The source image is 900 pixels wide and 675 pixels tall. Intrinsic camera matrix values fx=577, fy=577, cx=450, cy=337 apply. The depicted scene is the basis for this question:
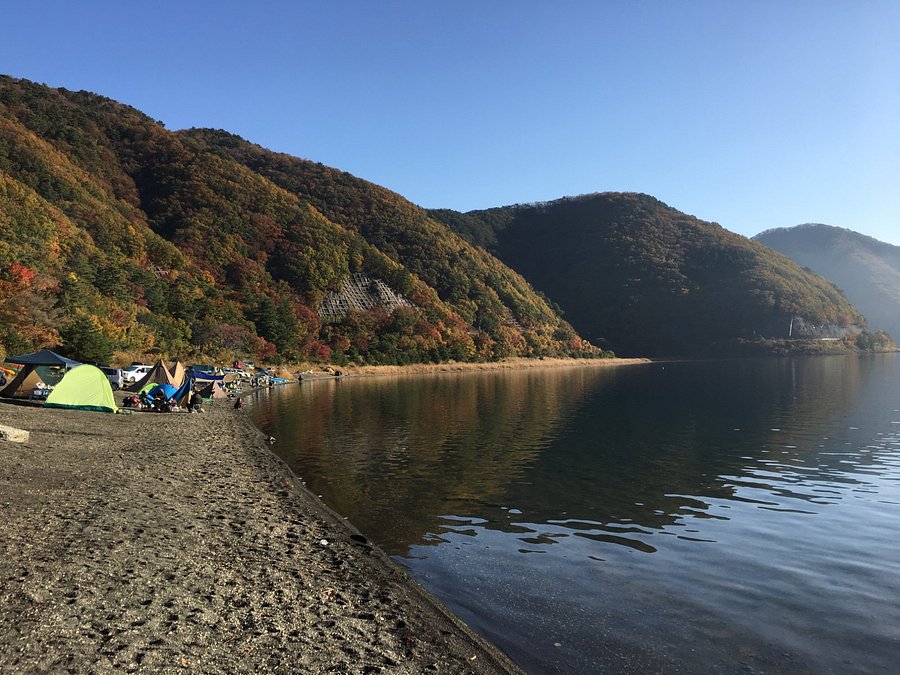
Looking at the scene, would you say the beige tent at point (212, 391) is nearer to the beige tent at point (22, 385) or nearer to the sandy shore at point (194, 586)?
the beige tent at point (22, 385)

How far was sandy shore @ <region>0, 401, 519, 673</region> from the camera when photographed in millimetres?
6676

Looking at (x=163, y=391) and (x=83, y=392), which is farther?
(x=163, y=391)

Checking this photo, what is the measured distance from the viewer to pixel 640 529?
47.2 ft

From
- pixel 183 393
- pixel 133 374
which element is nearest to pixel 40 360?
pixel 183 393

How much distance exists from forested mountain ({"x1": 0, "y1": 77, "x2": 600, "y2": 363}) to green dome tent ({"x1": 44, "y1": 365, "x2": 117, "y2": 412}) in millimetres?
17532

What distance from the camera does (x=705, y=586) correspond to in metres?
10.8

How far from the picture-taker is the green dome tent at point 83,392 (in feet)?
91.1

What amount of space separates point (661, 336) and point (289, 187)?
11244cm

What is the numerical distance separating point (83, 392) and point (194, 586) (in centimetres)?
2446

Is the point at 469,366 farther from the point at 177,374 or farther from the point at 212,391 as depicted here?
the point at 177,374

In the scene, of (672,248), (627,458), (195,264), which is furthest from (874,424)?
(672,248)

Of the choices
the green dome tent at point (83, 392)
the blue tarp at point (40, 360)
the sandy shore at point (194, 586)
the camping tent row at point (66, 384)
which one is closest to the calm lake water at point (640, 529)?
the sandy shore at point (194, 586)

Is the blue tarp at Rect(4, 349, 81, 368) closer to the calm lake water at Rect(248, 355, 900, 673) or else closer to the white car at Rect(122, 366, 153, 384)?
the calm lake water at Rect(248, 355, 900, 673)

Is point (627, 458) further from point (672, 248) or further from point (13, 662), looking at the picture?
point (672, 248)
